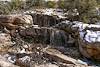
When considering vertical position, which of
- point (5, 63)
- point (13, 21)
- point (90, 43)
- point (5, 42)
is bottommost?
point (5, 63)

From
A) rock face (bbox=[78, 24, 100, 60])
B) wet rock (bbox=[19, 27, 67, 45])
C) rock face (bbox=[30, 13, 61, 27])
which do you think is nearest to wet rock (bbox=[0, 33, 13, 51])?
wet rock (bbox=[19, 27, 67, 45])

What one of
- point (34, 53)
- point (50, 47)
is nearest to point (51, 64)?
point (34, 53)

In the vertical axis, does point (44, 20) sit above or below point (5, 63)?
above

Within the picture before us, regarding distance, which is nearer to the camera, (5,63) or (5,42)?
(5,63)

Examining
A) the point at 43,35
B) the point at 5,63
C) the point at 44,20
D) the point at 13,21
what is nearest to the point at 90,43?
the point at 5,63

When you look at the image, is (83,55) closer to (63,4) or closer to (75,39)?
(75,39)

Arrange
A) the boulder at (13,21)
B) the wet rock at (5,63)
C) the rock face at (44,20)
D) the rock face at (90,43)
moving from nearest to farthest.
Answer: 1. the wet rock at (5,63)
2. the rock face at (90,43)
3. the boulder at (13,21)
4. the rock face at (44,20)

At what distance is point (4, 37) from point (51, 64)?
416 cm

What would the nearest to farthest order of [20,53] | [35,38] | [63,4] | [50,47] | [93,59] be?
[93,59] < [20,53] < [50,47] < [35,38] < [63,4]

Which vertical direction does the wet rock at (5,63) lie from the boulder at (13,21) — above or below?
below

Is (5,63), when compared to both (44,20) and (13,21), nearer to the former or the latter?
(13,21)

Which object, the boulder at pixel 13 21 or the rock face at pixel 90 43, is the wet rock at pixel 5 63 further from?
the boulder at pixel 13 21

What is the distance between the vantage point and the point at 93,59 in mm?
10664

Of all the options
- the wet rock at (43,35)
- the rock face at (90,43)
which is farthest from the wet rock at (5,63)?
the wet rock at (43,35)
